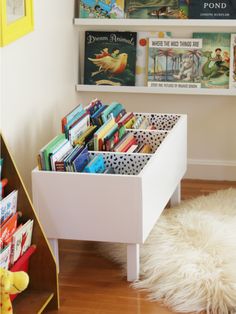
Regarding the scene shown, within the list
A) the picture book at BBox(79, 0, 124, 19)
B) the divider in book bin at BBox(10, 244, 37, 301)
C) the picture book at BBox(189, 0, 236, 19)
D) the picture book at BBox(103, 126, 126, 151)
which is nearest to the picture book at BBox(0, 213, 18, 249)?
the divider in book bin at BBox(10, 244, 37, 301)

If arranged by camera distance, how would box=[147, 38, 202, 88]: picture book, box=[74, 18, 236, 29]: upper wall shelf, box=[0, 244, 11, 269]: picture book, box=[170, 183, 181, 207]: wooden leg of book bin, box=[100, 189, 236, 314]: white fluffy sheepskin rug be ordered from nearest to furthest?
box=[0, 244, 11, 269]: picture book → box=[100, 189, 236, 314]: white fluffy sheepskin rug → box=[170, 183, 181, 207]: wooden leg of book bin → box=[74, 18, 236, 29]: upper wall shelf → box=[147, 38, 202, 88]: picture book

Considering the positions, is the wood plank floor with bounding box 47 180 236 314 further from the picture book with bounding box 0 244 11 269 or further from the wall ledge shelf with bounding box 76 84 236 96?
the wall ledge shelf with bounding box 76 84 236 96

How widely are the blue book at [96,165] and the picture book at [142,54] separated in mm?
1070

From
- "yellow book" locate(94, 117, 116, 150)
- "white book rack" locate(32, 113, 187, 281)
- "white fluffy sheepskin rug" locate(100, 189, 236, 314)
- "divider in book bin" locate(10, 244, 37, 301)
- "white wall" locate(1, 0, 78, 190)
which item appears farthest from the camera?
"yellow book" locate(94, 117, 116, 150)

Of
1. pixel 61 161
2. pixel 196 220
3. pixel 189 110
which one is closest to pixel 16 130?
pixel 61 161

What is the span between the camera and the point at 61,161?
299 centimetres

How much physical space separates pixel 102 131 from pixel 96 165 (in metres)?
0.26

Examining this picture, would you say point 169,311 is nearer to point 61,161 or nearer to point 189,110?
point 61,161

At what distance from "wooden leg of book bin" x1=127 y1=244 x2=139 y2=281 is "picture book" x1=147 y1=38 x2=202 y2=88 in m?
1.32

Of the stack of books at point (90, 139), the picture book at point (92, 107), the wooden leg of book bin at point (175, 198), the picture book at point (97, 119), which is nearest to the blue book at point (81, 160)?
the stack of books at point (90, 139)

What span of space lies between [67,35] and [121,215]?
4.27 ft

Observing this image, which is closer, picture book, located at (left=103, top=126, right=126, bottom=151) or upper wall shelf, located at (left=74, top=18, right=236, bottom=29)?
picture book, located at (left=103, top=126, right=126, bottom=151)

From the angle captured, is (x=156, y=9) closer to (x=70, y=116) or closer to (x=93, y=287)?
(x=70, y=116)

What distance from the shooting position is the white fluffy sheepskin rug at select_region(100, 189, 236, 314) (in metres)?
2.77
